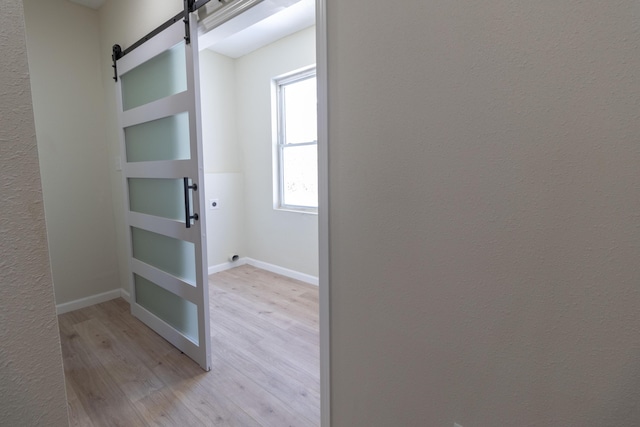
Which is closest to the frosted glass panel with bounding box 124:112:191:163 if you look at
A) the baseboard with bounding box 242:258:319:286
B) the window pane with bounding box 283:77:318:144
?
the window pane with bounding box 283:77:318:144

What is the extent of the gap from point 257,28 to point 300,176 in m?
1.57

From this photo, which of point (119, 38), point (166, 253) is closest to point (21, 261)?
point (166, 253)

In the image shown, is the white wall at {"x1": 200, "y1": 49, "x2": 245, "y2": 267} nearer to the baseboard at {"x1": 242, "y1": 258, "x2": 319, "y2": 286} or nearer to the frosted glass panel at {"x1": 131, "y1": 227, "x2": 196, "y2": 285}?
the baseboard at {"x1": 242, "y1": 258, "x2": 319, "y2": 286}

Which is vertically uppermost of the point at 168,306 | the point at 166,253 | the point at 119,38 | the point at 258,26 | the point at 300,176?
the point at 258,26

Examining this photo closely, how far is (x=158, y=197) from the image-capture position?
2283 mm

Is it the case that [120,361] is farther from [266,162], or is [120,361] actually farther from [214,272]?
[266,162]

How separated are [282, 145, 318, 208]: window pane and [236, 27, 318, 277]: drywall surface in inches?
6.6

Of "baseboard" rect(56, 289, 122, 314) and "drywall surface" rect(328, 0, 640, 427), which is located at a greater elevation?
"drywall surface" rect(328, 0, 640, 427)

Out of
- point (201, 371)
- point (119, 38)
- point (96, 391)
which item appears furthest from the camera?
point (119, 38)

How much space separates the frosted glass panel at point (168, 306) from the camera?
2.12 metres

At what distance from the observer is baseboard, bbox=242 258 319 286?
3516 millimetres

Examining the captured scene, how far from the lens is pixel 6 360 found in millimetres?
568

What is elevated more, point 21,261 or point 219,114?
point 219,114

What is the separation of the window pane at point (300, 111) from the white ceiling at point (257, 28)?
1.76 ft
